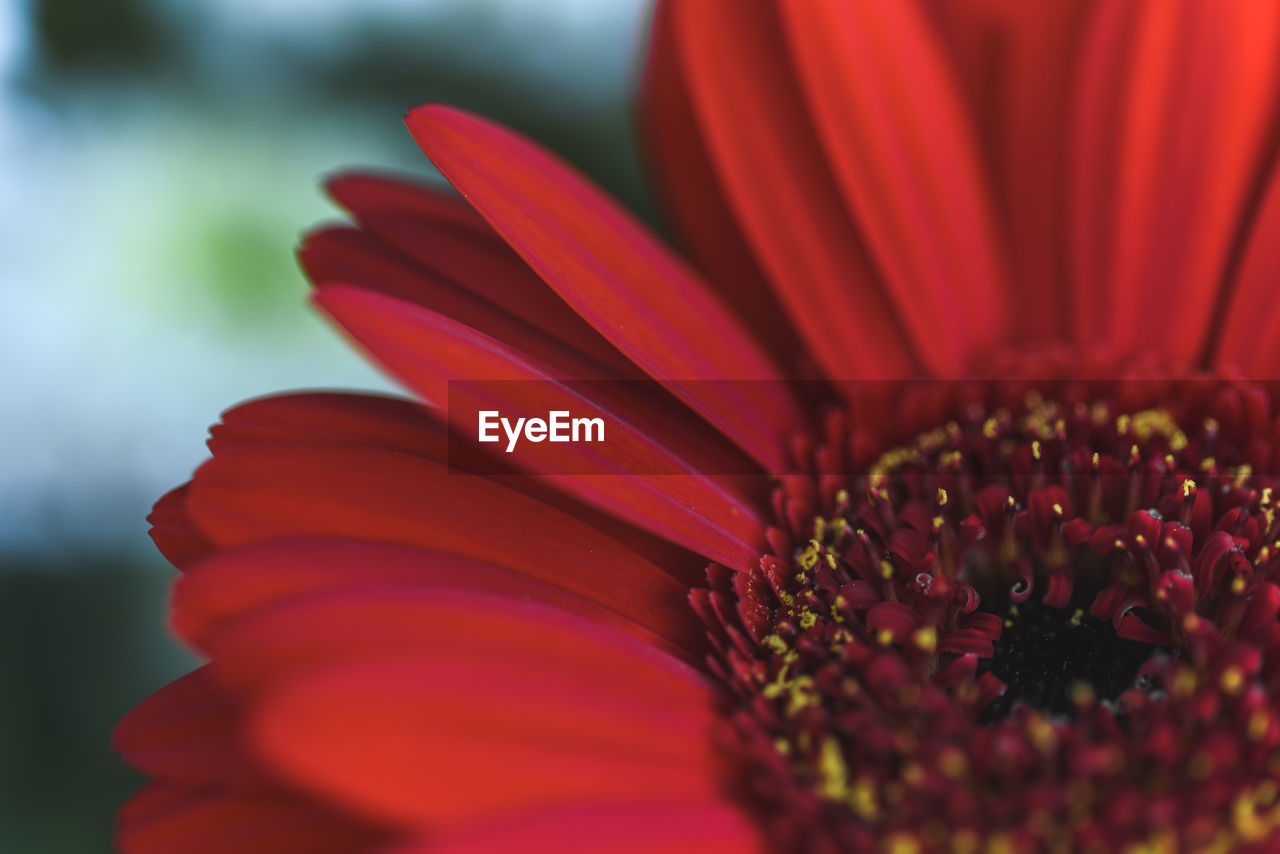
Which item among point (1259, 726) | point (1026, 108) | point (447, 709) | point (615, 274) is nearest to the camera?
point (447, 709)

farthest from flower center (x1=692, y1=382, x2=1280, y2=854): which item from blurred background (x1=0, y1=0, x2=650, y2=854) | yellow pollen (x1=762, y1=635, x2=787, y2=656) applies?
→ blurred background (x1=0, y1=0, x2=650, y2=854)

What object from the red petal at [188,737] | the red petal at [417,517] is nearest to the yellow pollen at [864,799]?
the red petal at [417,517]

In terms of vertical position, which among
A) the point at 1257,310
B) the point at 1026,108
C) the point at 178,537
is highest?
the point at 1026,108

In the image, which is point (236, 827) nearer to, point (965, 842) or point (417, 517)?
point (417, 517)

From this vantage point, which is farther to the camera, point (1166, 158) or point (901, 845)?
point (1166, 158)

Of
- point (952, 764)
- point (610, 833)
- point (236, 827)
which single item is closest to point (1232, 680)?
point (952, 764)

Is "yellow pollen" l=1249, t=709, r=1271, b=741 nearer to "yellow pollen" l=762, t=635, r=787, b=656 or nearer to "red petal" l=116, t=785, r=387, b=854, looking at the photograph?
"yellow pollen" l=762, t=635, r=787, b=656
